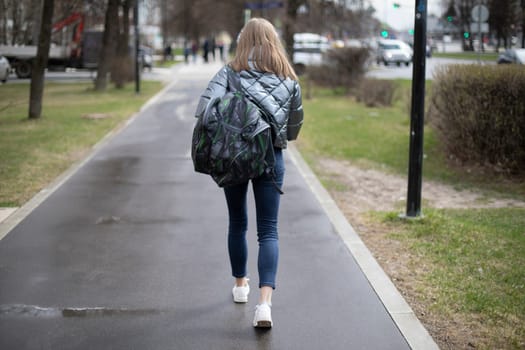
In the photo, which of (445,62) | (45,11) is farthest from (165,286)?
(45,11)

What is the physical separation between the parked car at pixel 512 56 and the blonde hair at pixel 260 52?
617cm

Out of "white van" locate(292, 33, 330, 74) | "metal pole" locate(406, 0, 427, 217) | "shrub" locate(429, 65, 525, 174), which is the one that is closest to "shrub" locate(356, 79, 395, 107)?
"white van" locate(292, 33, 330, 74)

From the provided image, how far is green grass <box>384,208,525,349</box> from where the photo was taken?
477 centimetres

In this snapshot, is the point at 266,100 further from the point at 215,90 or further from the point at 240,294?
the point at 240,294

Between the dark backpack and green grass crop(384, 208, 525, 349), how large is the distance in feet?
5.16

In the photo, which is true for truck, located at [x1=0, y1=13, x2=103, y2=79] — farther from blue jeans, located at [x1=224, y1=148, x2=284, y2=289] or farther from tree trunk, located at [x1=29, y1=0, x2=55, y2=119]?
blue jeans, located at [x1=224, y1=148, x2=284, y2=289]

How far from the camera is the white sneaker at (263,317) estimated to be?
4.48 meters

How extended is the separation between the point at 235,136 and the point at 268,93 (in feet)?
1.04

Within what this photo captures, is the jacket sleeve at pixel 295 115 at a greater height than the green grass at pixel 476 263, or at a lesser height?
greater

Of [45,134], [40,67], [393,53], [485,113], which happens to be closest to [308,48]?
[393,53]

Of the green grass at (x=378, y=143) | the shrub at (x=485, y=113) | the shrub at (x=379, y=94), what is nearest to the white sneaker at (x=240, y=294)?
the green grass at (x=378, y=143)

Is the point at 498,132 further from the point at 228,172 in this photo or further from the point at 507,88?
the point at 228,172

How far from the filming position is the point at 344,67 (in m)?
25.4

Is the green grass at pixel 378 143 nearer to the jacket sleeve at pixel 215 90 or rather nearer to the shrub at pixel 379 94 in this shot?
the shrub at pixel 379 94
